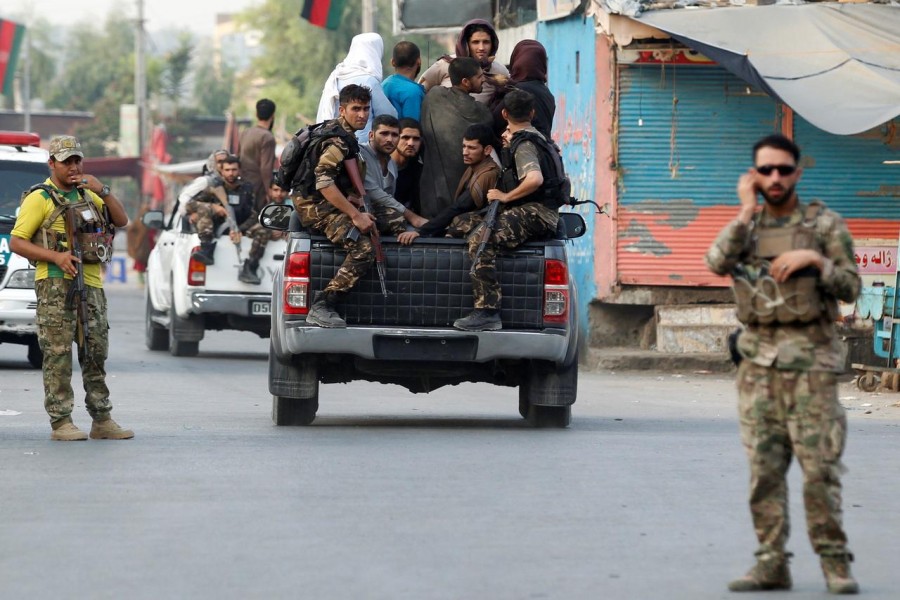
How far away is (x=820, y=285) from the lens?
676 centimetres

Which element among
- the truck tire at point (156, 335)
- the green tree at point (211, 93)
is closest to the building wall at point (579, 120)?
the truck tire at point (156, 335)

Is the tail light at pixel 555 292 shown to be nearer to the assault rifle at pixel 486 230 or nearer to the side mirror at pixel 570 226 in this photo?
the side mirror at pixel 570 226

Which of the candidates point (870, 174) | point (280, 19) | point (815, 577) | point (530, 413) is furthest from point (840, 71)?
point (280, 19)

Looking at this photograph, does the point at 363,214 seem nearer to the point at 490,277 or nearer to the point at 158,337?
the point at 490,277

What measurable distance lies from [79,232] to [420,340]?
7.47 ft

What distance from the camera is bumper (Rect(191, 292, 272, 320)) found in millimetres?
19953

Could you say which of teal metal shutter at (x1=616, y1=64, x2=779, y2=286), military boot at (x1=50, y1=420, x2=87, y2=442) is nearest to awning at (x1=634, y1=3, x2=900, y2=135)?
teal metal shutter at (x1=616, y1=64, x2=779, y2=286)

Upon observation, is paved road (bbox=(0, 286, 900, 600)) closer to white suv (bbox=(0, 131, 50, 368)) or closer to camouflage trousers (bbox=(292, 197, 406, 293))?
camouflage trousers (bbox=(292, 197, 406, 293))

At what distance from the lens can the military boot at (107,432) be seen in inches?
454

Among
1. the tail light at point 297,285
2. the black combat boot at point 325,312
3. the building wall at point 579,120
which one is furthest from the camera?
the building wall at point 579,120

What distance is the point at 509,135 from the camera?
12305mm

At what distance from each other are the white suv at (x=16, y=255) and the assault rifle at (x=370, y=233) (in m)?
6.00

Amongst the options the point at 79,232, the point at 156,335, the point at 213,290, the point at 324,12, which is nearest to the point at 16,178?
the point at 213,290

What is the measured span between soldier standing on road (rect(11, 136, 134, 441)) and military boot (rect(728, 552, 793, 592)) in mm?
5500
